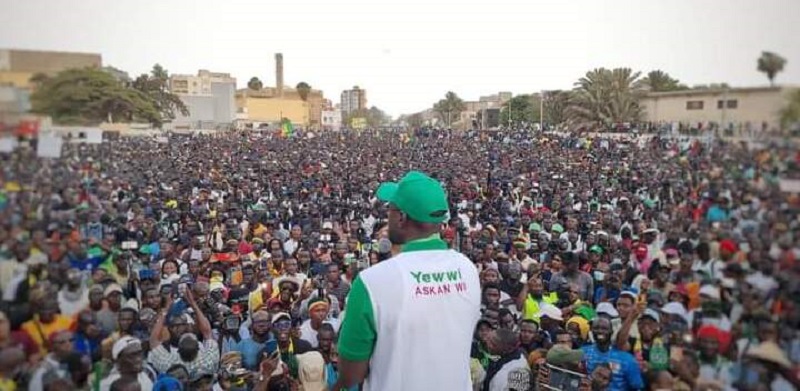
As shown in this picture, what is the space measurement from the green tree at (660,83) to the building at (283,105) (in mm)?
38020

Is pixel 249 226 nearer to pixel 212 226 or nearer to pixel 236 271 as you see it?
pixel 212 226

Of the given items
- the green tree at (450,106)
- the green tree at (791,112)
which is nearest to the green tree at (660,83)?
the green tree at (791,112)

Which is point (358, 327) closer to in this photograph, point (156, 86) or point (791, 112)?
point (791, 112)

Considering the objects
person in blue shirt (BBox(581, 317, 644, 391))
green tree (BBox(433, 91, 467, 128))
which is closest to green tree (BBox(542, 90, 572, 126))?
person in blue shirt (BBox(581, 317, 644, 391))

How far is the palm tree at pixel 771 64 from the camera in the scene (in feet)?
7.41

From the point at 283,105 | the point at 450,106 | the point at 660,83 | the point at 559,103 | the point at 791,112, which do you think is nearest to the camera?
the point at 791,112

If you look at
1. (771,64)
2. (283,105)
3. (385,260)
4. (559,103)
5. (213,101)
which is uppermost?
(283,105)

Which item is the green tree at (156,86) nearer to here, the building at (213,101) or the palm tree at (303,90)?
the building at (213,101)

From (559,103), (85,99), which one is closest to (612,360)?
(85,99)

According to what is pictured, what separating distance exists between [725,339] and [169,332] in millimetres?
3623

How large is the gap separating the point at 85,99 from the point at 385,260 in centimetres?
155

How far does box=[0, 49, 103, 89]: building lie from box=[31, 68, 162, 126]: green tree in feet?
0.10

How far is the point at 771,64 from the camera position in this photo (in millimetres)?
2285

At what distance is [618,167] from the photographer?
9977 millimetres
